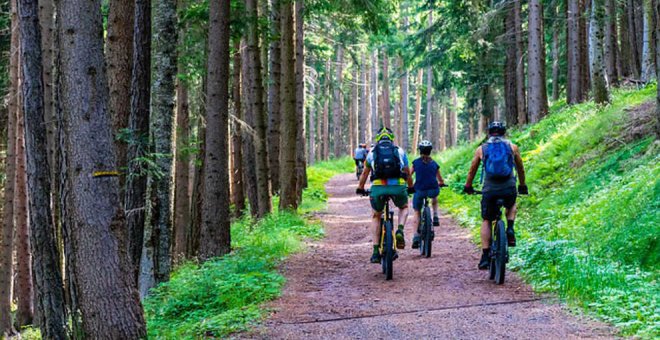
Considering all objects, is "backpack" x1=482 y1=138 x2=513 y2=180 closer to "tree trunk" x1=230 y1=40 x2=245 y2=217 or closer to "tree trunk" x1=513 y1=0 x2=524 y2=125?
"tree trunk" x1=230 y1=40 x2=245 y2=217

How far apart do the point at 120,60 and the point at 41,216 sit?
2588mm

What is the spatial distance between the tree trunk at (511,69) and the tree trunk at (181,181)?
43.2 ft

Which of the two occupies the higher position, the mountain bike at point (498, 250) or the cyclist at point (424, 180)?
the cyclist at point (424, 180)

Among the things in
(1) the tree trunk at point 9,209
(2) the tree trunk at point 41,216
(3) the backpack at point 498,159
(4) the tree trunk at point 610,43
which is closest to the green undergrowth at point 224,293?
(2) the tree trunk at point 41,216

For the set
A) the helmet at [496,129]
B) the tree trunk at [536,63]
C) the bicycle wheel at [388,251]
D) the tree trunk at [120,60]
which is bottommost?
the bicycle wheel at [388,251]

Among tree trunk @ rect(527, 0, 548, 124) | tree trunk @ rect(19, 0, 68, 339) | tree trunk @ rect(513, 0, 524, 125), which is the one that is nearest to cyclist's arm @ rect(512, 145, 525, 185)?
tree trunk @ rect(19, 0, 68, 339)

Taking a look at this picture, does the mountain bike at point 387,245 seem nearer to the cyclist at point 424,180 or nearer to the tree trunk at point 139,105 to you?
the cyclist at point 424,180

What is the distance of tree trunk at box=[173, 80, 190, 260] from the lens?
17.0 meters

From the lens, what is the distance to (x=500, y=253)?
28.8ft

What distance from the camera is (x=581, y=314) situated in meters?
7.02

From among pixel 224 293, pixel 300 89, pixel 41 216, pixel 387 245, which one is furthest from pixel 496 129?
pixel 300 89

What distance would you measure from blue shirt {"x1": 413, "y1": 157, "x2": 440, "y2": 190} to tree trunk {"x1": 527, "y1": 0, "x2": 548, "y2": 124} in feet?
41.2

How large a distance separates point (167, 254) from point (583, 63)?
17.7 meters

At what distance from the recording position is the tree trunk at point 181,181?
17.0 metres
